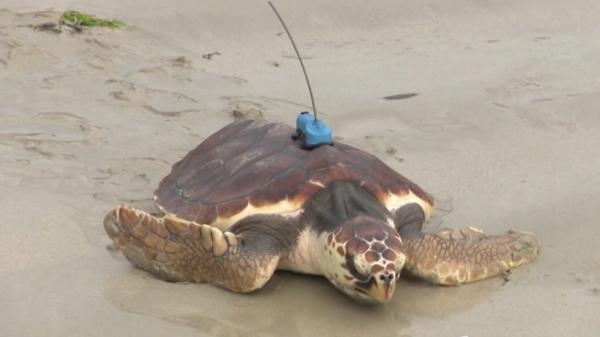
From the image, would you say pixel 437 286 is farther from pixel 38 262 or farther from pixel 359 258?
pixel 38 262

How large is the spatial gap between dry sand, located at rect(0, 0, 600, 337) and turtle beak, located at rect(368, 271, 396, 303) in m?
0.12

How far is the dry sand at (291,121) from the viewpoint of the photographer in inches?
108

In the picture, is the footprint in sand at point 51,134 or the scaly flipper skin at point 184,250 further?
the footprint in sand at point 51,134

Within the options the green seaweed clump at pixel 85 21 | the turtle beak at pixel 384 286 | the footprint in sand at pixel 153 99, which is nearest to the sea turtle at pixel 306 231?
the turtle beak at pixel 384 286

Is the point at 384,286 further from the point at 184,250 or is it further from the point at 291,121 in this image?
the point at 291,121

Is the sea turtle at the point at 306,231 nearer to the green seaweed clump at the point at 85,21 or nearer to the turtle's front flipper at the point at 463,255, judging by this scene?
the turtle's front flipper at the point at 463,255

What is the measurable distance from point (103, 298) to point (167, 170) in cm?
122

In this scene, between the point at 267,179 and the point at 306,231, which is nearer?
the point at 306,231

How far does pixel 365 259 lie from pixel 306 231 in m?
0.35

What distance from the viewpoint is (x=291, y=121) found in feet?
14.8

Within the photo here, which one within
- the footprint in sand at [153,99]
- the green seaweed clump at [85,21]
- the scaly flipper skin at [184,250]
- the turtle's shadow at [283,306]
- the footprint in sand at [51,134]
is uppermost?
the scaly flipper skin at [184,250]

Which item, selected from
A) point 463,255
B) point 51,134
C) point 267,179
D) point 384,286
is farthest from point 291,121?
point 384,286

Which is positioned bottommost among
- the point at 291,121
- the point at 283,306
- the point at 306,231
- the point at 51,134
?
the point at 291,121

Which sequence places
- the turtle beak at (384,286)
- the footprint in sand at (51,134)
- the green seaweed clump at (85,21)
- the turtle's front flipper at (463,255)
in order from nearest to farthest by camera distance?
the turtle beak at (384,286) < the turtle's front flipper at (463,255) < the footprint in sand at (51,134) < the green seaweed clump at (85,21)
